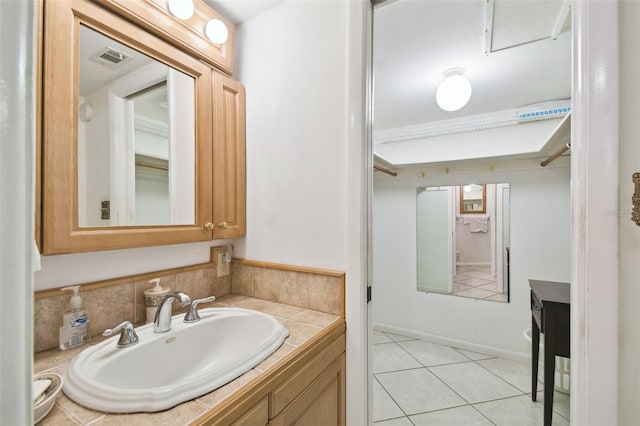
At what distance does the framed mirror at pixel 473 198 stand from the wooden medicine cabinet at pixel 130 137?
7.58 feet

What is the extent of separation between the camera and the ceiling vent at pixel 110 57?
0.95 m

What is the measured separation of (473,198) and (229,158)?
8.03ft

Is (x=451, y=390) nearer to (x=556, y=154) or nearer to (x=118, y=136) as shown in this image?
(x=556, y=154)

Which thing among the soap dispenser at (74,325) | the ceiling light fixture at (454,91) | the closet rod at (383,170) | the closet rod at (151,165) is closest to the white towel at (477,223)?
the closet rod at (383,170)

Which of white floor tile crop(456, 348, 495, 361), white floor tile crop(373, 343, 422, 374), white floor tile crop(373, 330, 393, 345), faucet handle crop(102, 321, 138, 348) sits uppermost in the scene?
faucet handle crop(102, 321, 138, 348)

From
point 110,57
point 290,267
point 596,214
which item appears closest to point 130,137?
point 110,57

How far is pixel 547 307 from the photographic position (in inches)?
58.9

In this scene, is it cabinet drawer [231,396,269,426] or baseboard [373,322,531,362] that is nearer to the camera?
cabinet drawer [231,396,269,426]

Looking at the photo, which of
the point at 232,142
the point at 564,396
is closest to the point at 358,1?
the point at 232,142

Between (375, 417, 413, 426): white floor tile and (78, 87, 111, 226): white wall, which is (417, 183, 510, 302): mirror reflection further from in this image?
(78, 87, 111, 226): white wall

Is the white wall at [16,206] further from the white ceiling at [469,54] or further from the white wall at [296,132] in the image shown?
the white ceiling at [469,54]

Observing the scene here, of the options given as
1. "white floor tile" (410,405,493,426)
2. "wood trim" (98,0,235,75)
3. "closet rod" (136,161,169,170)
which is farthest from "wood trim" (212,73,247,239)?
"white floor tile" (410,405,493,426)

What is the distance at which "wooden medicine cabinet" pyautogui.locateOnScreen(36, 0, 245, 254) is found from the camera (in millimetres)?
827

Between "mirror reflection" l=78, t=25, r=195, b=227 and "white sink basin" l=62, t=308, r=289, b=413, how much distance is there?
0.43 m
